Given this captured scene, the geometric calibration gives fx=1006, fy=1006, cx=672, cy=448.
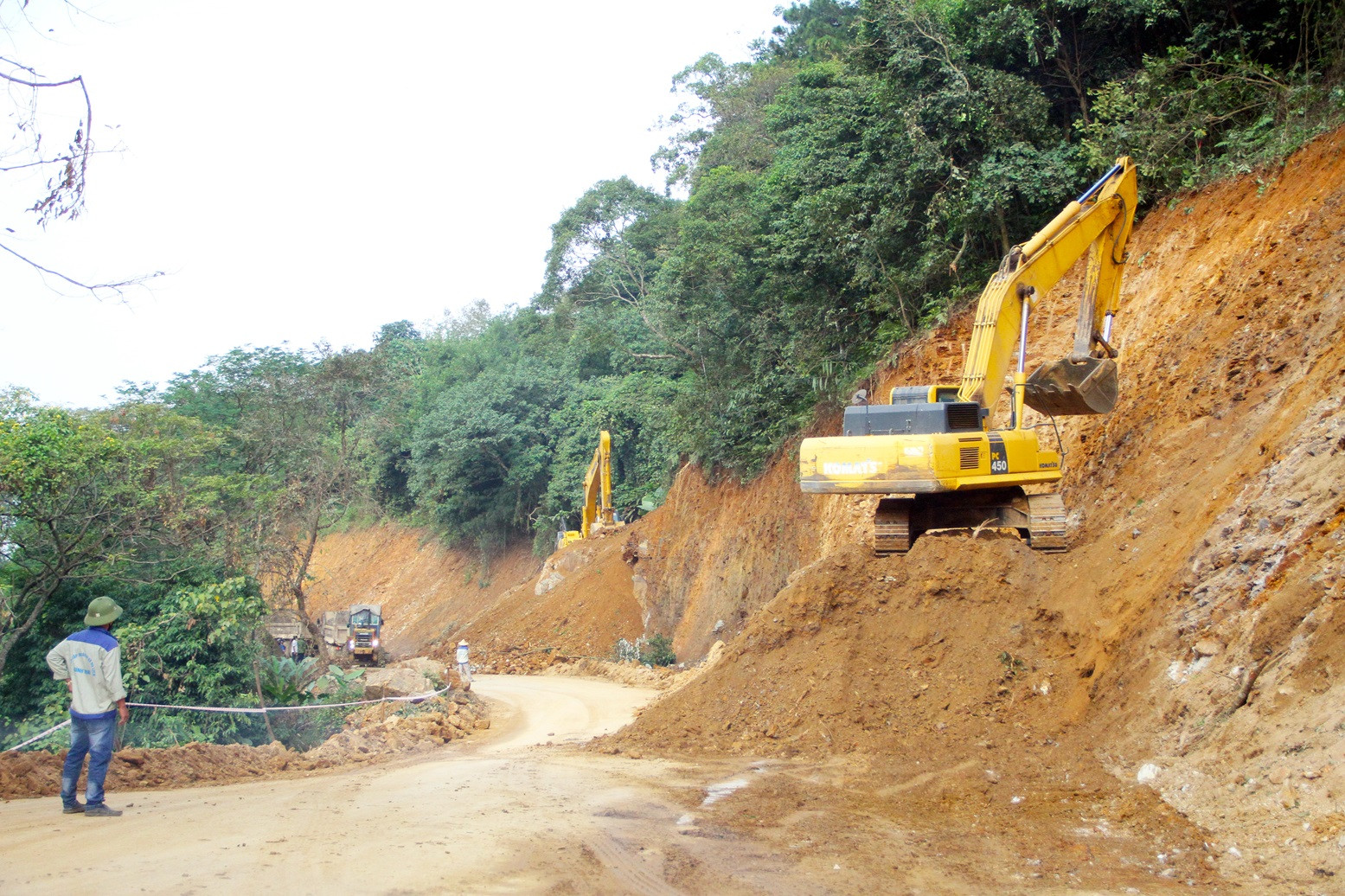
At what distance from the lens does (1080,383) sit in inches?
480

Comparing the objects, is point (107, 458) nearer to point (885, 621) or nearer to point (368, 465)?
point (885, 621)

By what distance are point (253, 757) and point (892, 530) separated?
25.1 feet

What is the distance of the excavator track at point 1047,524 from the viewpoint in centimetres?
1188

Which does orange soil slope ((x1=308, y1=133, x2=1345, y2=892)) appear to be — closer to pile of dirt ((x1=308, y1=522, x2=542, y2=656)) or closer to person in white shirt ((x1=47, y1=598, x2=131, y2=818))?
person in white shirt ((x1=47, y1=598, x2=131, y2=818))

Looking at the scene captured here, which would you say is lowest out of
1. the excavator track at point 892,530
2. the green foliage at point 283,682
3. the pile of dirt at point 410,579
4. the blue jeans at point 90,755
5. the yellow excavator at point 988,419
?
the pile of dirt at point 410,579

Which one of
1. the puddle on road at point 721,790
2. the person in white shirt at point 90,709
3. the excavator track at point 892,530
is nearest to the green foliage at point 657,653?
the excavator track at point 892,530

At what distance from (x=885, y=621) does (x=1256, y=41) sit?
12.1 m

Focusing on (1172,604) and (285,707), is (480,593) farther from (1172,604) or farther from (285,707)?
(1172,604)

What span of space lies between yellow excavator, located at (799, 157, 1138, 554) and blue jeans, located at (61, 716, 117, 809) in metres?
7.39

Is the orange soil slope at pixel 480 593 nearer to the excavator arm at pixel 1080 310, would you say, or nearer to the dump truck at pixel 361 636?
the dump truck at pixel 361 636

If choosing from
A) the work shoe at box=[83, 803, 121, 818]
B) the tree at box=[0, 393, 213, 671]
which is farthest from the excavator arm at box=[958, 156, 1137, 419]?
the tree at box=[0, 393, 213, 671]

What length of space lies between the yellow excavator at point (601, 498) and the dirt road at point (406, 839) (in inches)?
897

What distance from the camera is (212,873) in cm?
573

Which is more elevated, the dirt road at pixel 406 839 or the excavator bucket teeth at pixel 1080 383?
the excavator bucket teeth at pixel 1080 383
